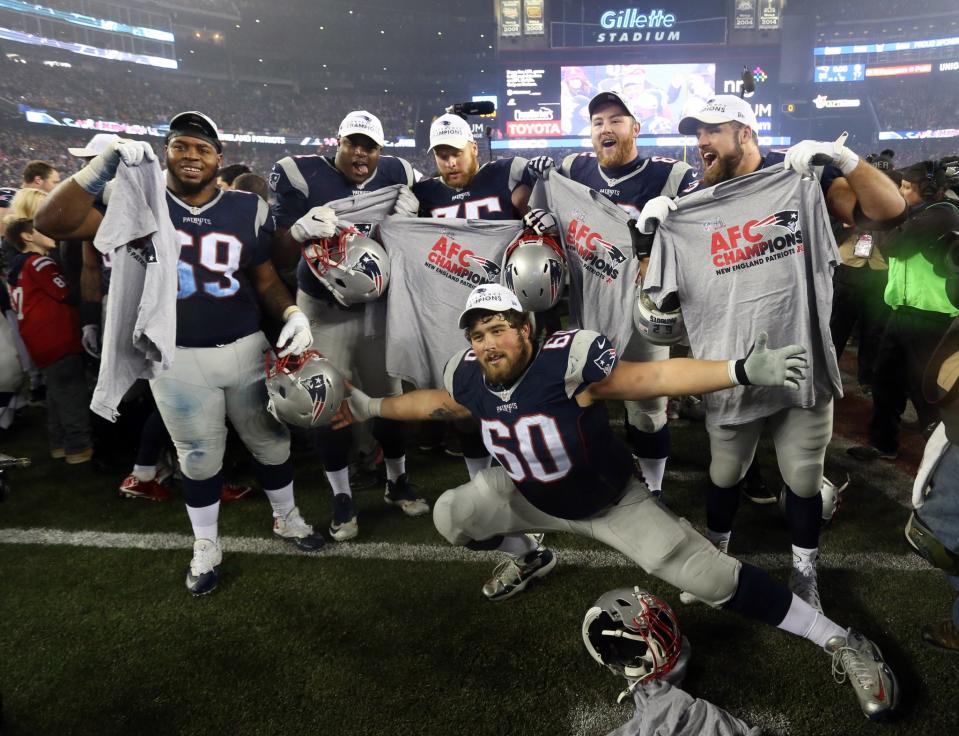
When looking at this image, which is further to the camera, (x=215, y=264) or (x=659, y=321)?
(x=215, y=264)

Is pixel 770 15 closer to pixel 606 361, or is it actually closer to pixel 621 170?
pixel 621 170

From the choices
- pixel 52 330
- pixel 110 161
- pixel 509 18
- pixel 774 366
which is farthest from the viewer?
pixel 509 18

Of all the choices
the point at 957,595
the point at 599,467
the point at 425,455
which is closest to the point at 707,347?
the point at 599,467

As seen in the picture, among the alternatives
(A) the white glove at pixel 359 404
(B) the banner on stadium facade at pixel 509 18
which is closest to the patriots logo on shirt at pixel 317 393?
(A) the white glove at pixel 359 404

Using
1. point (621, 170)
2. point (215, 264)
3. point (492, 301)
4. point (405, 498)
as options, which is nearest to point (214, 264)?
point (215, 264)

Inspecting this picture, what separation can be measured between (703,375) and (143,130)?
34.2m

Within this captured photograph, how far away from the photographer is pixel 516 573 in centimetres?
289

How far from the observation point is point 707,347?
8.52 feet

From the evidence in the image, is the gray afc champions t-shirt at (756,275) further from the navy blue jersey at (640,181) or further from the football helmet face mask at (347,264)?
the football helmet face mask at (347,264)

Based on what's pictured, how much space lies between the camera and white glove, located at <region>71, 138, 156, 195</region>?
2336 mm

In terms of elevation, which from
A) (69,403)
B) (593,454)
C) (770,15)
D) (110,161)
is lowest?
(69,403)

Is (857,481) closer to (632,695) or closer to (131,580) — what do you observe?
(632,695)

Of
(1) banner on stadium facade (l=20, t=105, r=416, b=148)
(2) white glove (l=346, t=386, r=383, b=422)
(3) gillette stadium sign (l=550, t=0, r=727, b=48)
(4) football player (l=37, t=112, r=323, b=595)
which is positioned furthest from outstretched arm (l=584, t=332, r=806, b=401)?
(3) gillette stadium sign (l=550, t=0, r=727, b=48)

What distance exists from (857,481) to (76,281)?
19.2 ft
